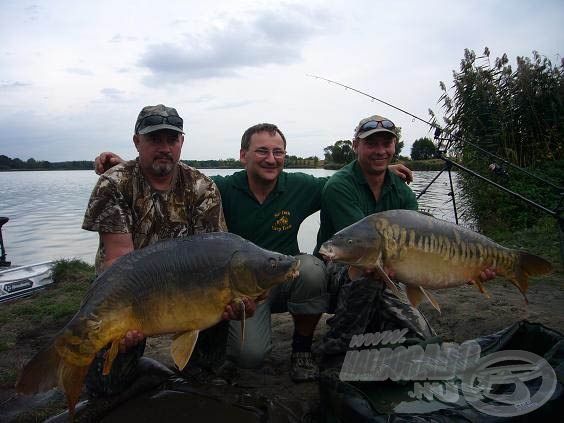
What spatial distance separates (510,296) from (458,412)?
2.91 metres

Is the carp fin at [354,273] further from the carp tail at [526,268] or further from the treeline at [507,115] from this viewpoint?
the treeline at [507,115]

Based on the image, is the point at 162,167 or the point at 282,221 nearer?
the point at 162,167

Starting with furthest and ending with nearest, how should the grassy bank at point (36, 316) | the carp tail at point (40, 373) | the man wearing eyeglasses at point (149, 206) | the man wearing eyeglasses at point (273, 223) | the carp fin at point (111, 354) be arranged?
the grassy bank at point (36, 316)
the man wearing eyeglasses at point (273, 223)
the man wearing eyeglasses at point (149, 206)
the carp fin at point (111, 354)
the carp tail at point (40, 373)

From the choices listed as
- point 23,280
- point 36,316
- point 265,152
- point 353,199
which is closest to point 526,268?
point 353,199

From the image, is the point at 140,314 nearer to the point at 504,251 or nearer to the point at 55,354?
the point at 55,354

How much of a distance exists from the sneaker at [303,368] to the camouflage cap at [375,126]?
1.56 meters

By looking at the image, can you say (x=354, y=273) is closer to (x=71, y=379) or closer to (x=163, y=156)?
(x=163, y=156)

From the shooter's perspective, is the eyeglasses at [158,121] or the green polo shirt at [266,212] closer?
the eyeglasses at [158,121]

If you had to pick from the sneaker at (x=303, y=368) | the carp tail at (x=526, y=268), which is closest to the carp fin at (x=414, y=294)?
the carp tail at (x=526, y=268)

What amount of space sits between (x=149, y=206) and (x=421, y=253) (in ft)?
5.33

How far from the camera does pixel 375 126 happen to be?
3312 millimetres

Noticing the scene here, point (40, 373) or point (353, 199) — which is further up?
point (353, 199)

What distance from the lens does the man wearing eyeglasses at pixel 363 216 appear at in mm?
2887

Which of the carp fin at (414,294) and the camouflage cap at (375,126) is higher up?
the camouflage cap at (375,126)
